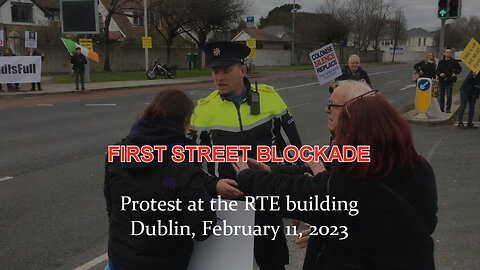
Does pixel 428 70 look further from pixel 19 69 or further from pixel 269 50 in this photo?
pixel 269 50

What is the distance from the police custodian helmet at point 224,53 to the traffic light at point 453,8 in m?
12.9

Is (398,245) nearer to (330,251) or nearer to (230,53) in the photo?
(330,251)

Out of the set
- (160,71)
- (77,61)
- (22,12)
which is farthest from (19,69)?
(22,12)

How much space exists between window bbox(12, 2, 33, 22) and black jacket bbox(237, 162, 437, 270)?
192 ft

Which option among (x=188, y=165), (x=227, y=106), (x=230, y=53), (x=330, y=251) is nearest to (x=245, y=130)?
(x=227, y=106)

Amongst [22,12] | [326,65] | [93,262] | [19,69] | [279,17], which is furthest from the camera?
[279,17]

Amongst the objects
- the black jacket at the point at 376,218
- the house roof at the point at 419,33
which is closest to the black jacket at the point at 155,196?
the black jacket at the point at 376,218

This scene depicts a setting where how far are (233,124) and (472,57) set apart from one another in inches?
429

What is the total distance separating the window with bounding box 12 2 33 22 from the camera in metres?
53.2

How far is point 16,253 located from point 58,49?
3085 centimetres

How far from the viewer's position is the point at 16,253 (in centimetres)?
436

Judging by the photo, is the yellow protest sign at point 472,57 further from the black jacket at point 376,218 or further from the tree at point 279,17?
the tree at point 279,17

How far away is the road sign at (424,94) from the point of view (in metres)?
12.4

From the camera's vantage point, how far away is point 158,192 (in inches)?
82.5
